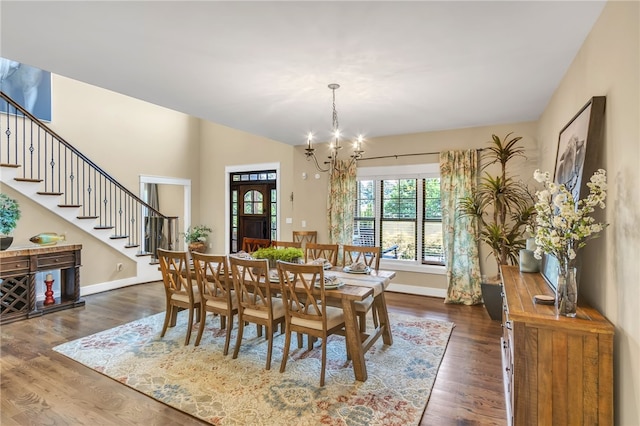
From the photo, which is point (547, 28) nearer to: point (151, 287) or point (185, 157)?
point (151, 287)

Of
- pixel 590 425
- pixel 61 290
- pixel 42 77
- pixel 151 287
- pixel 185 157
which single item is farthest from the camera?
pixel 185 157

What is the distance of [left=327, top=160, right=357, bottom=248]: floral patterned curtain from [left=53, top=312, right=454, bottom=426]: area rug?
2337mm

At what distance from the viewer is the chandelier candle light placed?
5.24ft

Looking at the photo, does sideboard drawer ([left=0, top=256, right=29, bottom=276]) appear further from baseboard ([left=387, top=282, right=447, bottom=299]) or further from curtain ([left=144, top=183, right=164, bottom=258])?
baseboard ([left=387, top=282, right=447, bottom=299])

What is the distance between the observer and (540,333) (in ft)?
5.41

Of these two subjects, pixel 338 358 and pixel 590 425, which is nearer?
pixel 590 425

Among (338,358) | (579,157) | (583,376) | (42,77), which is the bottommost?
(338,358)

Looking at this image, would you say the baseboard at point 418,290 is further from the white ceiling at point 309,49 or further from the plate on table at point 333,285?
the plate on table at point 333,285

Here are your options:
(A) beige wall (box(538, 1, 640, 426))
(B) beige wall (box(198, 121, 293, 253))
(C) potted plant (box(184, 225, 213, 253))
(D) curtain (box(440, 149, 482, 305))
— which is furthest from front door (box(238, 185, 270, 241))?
(A) beige wall (box(538, 1, 640, 426))

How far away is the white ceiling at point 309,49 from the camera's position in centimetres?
198

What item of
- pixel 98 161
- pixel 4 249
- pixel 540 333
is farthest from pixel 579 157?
pixel 98 161

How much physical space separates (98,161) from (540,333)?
687 centimetres

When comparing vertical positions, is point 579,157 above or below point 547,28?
below

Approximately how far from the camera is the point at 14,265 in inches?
160
